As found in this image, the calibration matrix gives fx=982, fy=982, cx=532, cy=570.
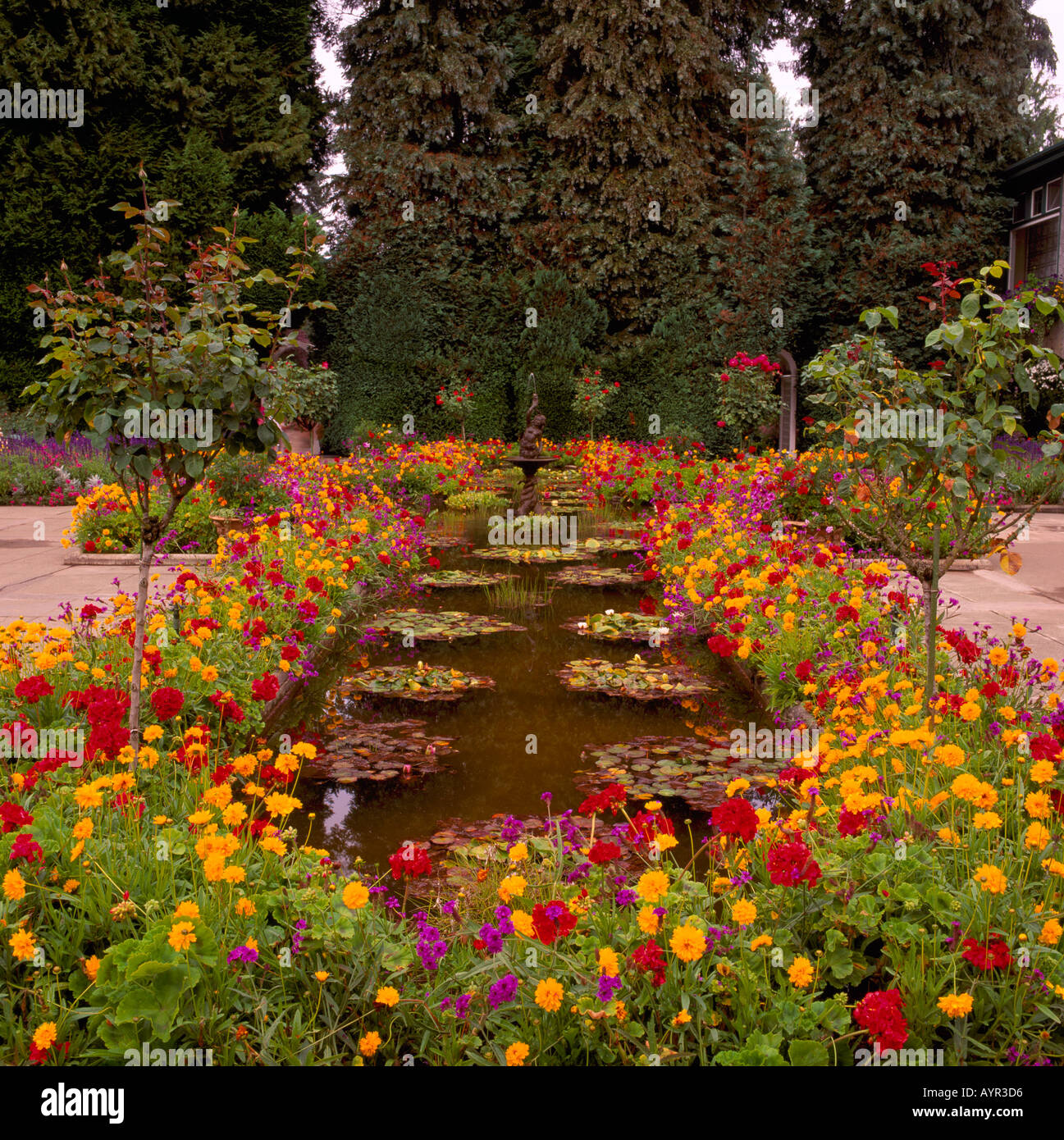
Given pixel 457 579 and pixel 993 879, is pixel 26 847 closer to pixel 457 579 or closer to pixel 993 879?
pixel 993 879

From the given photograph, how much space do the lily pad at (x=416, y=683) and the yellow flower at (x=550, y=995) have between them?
358cm

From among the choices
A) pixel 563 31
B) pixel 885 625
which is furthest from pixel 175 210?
pixel 885 625

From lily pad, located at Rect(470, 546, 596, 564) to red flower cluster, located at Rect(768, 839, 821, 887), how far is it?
25.5 feet

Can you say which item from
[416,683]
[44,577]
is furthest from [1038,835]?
[44,577]

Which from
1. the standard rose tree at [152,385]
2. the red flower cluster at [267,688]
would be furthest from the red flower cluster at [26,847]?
the standard rose tree at [152,385]

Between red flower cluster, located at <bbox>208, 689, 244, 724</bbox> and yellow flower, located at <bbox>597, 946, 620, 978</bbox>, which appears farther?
red flower cluster, located at <bbox>208, 689, 244, 724</bbox>

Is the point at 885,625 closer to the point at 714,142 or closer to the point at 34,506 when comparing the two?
the point at 34,506

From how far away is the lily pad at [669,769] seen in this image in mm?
4293

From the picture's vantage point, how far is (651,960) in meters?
2.22

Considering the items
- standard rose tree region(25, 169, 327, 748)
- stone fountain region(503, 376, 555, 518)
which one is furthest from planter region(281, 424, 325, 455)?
standard rose tree region(25, 169, 327, 748)

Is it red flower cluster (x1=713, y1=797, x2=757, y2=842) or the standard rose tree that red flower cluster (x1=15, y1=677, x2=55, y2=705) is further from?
red flower cluster (x1=713, y1=797, x2=757, y2=842)

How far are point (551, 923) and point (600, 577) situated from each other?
23.5 feet

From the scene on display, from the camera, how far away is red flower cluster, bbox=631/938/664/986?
87.5 inches

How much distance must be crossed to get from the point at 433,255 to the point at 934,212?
10270 millimetres
